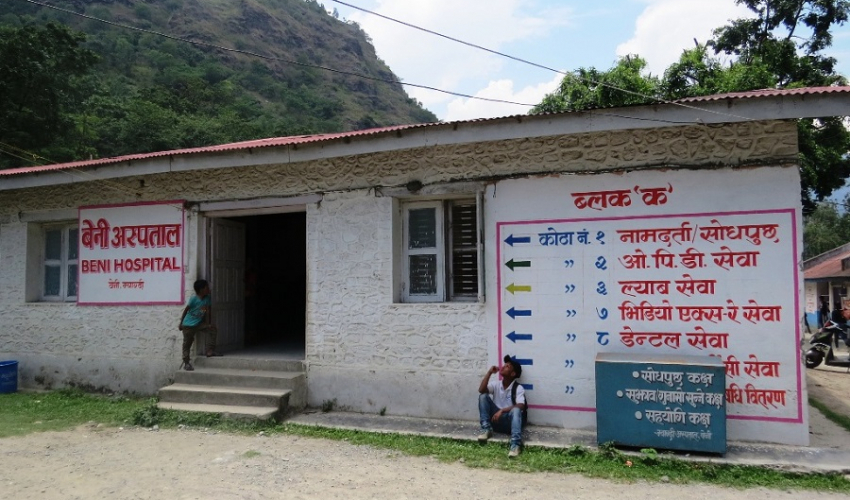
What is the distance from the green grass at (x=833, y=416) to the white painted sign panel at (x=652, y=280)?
51.2 inches

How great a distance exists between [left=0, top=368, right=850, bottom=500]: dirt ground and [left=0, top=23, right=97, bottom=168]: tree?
16.3 meters

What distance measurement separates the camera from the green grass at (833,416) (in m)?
5.87

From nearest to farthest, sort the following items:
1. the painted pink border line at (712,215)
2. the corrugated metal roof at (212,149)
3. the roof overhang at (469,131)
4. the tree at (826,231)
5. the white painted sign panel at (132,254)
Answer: the roof overhang at (469,131) → the painted pink border line at (712,215) → the corrugated metal roof at (212,149) → the white painted sign panel at (132,254) → the tree at (826,231)

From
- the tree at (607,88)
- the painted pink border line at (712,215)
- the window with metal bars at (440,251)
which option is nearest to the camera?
the painted pink border line at (712,215)

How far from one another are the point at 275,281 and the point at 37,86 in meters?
15.1

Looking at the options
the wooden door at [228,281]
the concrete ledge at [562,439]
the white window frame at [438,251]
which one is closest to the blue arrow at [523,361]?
the concrete ledge at [562,439]

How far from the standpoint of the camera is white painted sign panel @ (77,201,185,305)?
7.64m

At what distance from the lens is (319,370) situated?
6766 millimetres

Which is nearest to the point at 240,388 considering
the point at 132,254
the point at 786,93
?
the point at 132,254

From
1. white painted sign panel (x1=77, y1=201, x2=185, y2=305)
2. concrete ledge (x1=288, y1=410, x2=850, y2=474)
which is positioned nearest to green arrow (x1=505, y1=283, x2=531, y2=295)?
concrete ledge (x1=288, y1=410, x2=850, y2=474)

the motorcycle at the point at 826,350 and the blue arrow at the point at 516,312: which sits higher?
the blue arrow at the point at 516,312

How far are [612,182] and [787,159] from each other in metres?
1.58

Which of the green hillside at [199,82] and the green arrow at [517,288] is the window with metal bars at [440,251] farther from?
the green hillside at [199,82]

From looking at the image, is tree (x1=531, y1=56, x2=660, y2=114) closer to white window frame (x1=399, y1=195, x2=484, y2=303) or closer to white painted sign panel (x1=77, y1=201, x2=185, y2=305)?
white window frame (x1=399, y1=195, x2=484, y2=303)
